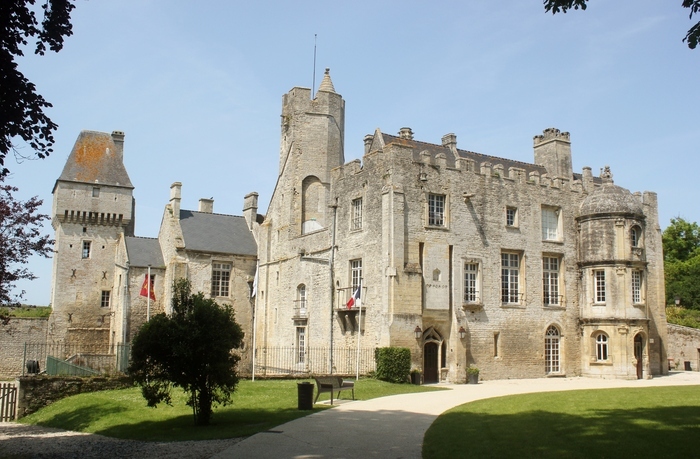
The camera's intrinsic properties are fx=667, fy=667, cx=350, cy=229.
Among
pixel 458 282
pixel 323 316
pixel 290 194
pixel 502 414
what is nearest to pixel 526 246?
pixel 458 282

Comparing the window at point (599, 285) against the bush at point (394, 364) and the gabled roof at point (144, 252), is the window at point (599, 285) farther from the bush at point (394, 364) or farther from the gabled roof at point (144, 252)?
the gabled roof at point (144, 252)

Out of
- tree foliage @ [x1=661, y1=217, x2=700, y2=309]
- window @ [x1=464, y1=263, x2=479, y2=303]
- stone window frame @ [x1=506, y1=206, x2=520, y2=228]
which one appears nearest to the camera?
window @ [x1=464, y1=263, x2=479, y2=303]

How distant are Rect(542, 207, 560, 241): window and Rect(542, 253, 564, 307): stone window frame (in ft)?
3.15

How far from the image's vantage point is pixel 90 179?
4628cm

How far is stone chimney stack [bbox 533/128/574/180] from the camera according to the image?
3828 centimetres

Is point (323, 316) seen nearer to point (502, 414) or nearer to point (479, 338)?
point (479, 338)

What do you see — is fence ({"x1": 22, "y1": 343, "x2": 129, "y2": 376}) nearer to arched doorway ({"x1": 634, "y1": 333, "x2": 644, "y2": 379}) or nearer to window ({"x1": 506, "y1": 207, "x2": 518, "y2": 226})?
window ({"x1": 506, "y1": 207, "x2": 518, "y2": 226})

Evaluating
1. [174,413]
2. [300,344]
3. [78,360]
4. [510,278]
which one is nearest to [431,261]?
[510,278]

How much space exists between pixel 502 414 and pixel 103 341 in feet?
110

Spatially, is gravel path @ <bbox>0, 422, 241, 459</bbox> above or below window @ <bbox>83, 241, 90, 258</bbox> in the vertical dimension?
below

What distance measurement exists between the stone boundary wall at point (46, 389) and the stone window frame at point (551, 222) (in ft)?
70.8

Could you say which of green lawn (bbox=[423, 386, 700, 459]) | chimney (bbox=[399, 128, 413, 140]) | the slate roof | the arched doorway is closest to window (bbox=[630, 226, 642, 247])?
the arched doorway

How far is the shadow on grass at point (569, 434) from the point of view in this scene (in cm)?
1129

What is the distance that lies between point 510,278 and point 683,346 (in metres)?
14.8
